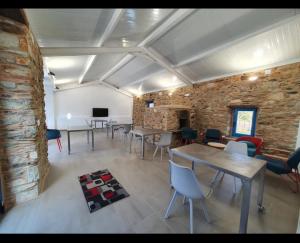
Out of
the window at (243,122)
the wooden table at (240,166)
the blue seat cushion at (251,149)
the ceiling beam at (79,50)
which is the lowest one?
the blue seat cushion at (251,149)

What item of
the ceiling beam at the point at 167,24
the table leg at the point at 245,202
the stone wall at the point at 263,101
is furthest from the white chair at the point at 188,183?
the stone wall at the point at 263,101

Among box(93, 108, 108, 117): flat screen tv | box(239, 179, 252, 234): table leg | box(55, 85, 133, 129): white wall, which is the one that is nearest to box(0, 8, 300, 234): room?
box(239, 179, 252, 234): table leg

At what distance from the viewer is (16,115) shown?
5.74ft

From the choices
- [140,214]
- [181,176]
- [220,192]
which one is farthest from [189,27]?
[140,214]

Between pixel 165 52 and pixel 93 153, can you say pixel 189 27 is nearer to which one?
pixel 165 52

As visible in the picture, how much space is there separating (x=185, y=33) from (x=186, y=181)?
3074mm

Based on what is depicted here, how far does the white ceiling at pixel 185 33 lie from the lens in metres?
2.19

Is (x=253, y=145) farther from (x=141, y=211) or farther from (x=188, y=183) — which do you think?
(x=141, y=211)

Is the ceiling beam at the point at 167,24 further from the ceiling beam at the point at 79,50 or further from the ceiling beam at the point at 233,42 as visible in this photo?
the ceiling beam at the point at 233,42

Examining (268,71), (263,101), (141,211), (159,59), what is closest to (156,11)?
(159,59)

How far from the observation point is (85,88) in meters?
8.28

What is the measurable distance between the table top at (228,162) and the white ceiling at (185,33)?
8.02 feet

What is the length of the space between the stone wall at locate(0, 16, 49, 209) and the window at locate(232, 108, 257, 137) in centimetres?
516

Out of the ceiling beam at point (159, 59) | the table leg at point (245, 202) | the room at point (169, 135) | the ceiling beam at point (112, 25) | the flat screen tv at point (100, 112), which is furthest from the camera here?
the flat screen tv at point (100, 112)
